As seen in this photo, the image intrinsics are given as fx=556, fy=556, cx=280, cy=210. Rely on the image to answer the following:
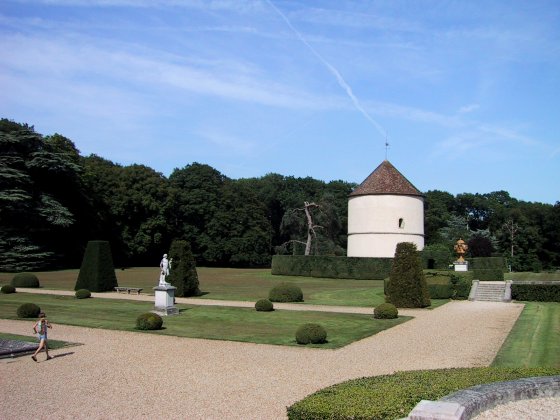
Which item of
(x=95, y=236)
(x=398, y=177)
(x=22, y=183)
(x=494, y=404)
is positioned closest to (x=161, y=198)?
(x=95, y=236)

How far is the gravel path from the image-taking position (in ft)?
28.0

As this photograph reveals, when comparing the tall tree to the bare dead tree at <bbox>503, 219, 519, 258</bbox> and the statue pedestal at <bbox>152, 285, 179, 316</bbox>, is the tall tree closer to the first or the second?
the statue pedestal at <bbox>152, 285, 179, 316</bbox>

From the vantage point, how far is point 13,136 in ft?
146

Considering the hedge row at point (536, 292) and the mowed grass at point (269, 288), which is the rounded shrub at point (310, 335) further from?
the hedge row at point (536, 292)

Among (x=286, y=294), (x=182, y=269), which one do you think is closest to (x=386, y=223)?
(x=286, y=294)

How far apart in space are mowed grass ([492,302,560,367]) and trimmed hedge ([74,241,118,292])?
19601 millimetres

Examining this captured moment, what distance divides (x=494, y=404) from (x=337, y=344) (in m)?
7.50

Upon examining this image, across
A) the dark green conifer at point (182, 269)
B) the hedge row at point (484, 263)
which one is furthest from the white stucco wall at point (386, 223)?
the dark green conifer at point (182, 269)

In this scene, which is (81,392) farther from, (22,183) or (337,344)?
(22,183)

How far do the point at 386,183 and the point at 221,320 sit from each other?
90.1 feet

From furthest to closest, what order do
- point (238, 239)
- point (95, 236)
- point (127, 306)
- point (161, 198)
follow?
point (238, 239)
point (161, 198)
point (95, 236)
point (127, 306)

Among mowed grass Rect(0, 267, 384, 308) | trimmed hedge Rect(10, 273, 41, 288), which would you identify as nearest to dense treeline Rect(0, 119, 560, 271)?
mowed grass Rect(0, 267, 384, 308)

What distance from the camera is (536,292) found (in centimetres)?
2698

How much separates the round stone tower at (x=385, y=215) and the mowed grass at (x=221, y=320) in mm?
23187
